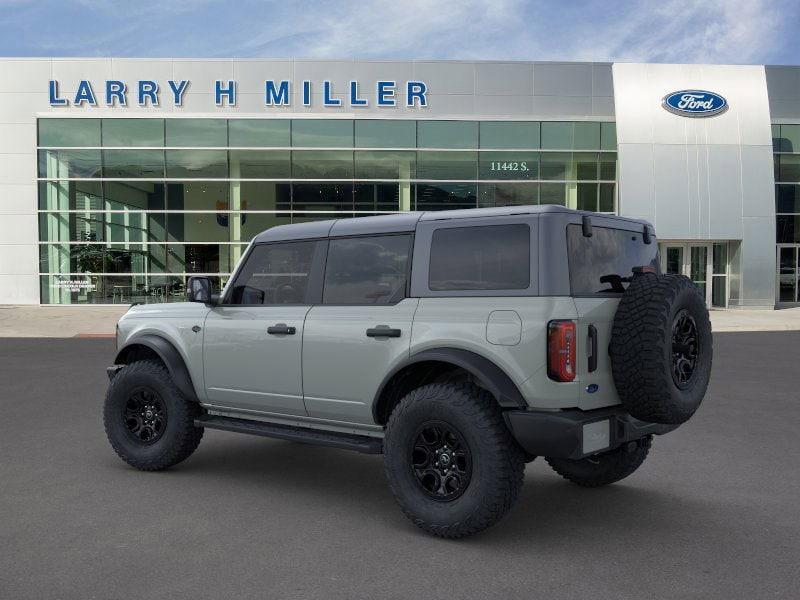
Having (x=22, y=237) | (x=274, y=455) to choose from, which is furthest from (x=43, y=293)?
(x=274, y=455)

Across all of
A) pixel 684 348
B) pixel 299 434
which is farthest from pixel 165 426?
pixel 684 348

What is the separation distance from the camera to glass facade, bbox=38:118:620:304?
90.9ft

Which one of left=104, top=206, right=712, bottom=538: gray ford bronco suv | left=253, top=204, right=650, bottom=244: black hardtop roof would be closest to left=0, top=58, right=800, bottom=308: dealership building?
left=253, top=204, right=650, bottom=244: black hardtop roof

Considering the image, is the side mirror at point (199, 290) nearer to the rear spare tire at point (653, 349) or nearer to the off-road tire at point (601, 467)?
the off-road tire at point (601, 467)

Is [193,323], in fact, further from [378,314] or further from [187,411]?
[378,314]

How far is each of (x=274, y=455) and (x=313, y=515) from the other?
185 cm

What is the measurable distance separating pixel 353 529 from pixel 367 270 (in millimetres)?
1683

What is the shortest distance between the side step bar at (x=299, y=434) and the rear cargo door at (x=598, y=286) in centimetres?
142

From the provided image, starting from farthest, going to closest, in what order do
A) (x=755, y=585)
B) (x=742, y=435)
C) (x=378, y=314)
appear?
(x=742, y=435) → (x=378, y=314) → (x=755, y=585)

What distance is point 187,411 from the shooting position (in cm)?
596

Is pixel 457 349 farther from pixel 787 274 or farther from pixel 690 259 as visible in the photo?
pixel 787 274

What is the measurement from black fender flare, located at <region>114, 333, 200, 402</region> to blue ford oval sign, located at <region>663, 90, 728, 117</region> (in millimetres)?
24978

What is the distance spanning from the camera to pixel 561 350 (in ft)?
13.6

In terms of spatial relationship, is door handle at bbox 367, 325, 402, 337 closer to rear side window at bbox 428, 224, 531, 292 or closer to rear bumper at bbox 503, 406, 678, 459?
rear side window at bbox 428, 224, 531, 292
